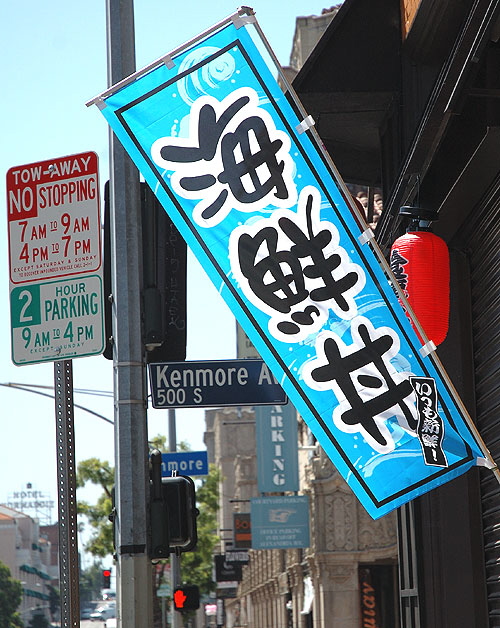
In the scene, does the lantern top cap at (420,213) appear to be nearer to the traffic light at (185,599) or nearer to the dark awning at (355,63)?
the dark awning at (355,63)

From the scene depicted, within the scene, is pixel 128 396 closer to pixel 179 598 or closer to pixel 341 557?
pixel 179 598

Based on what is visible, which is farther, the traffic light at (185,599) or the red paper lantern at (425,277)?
the traffic light at (185,599)

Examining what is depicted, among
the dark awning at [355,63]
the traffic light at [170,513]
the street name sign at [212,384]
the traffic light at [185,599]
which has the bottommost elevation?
the traffic light at [185,599]

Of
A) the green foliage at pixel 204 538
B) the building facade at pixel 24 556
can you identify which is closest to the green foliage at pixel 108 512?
the green foliage at pixel 204 538

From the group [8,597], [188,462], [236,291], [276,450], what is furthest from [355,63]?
[8,597]

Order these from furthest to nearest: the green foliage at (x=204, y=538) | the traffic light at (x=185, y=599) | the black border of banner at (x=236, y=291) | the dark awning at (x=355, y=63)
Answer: the green foliage at (x=204, y=538), the traffic light at (x=185, y=599), the dark awning at (x=355, y=63), the black border of banner at (x=236, y=291)

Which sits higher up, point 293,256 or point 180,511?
point 293,256

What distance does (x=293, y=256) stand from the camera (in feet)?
18.3

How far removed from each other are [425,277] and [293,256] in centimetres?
143

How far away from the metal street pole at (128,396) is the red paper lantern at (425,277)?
1796 millimetres

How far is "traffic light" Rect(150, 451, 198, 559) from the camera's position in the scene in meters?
6.78

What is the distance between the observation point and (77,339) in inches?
241

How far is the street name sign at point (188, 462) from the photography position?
18516mm

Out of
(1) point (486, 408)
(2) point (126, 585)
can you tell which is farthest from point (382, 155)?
(2) point (126, 585)
